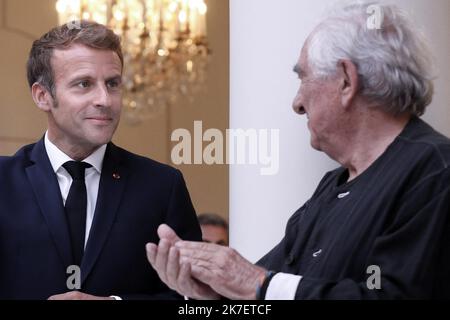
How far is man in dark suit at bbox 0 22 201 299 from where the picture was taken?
2197mm

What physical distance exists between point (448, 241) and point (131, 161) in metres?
0.90

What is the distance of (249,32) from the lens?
2.51 meters

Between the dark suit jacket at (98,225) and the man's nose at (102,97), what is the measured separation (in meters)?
0.13

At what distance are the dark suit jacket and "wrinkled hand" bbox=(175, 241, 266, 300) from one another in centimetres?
37

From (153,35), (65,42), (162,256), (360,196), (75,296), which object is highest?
(153,35)

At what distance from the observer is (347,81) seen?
2045mm

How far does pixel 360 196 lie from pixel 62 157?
77cm

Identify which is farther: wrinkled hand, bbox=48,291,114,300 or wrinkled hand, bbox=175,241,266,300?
wrinkled hand, bbox=48,291,114,300

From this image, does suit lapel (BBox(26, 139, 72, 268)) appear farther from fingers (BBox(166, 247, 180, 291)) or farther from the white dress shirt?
fingers (BBox(166, 247, 180, 291))
